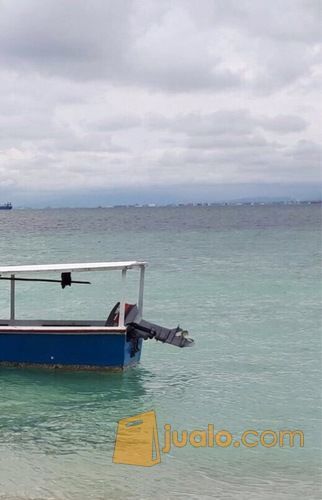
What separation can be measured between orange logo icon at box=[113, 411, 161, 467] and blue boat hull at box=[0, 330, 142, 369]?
7.58 ft

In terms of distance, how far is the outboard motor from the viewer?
49.0ft

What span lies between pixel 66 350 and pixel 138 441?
13.9 ft

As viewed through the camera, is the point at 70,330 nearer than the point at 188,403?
No

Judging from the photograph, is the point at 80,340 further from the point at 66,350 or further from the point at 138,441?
the point at 138,441

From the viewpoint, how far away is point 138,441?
11430mm

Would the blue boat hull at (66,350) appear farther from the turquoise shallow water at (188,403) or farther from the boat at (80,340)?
the turquoise shallow water at (188,403)

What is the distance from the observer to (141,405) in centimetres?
1339

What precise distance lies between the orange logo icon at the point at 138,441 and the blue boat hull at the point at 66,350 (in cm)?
231

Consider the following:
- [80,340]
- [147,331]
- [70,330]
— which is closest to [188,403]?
[147,331]

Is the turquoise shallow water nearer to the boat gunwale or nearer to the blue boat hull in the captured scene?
the blue boat hull

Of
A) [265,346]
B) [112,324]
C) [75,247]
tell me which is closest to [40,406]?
[112,324]

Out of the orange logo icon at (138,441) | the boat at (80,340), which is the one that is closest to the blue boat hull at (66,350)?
the boat at (80,340)

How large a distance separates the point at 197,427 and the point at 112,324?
13.2ft

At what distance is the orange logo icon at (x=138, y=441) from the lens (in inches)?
410
